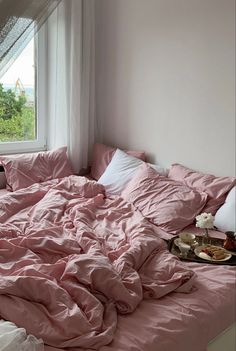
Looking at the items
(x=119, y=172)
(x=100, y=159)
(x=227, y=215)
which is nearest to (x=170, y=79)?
(x=119, y=172)

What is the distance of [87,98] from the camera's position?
10.2ft

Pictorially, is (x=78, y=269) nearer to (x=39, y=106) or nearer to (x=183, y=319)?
(x=183, y=319)

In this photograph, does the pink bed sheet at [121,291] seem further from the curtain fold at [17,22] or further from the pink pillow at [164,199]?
the curtain fold at [17,22]

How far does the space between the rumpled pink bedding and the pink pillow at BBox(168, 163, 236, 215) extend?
0.43m

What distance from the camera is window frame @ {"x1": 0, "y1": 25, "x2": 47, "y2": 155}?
3.11 m

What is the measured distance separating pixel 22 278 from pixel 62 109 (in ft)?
6.68

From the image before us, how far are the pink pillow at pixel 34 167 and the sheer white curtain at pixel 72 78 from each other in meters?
0.16

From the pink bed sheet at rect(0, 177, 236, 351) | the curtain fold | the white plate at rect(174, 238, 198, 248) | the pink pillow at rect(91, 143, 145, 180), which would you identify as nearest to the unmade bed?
the pink bed sheet at rect(0, 177, 236, 351)

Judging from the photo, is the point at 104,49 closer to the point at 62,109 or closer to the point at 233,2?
the point at 62,109

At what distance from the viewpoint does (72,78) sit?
9.82ft

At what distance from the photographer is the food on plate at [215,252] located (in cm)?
181

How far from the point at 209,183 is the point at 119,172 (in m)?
0.72

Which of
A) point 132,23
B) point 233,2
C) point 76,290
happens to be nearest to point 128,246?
point 76,290

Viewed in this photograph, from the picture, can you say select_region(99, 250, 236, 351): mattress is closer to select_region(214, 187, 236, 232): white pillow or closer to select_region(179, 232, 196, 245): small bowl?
select_region(179, 232, 196, 245): small bowl
